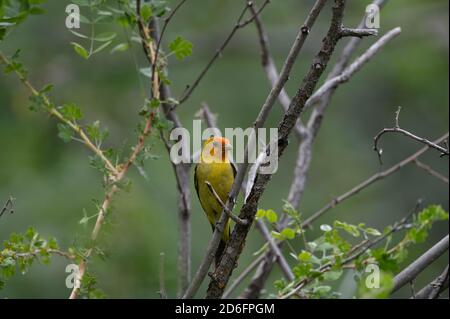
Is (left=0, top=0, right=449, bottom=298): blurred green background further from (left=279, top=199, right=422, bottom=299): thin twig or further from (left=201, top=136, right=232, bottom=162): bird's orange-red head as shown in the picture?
(left=279, top=199, right=422, bottom=299): thin twig

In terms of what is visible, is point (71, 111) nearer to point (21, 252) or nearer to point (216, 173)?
point (21, 252)

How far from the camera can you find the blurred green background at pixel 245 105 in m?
8.97

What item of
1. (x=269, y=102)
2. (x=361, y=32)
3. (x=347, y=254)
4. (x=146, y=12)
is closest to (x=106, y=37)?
(x=146, y=12)

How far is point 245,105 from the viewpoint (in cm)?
1055

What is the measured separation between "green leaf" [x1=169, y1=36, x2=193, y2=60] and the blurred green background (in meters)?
4.21

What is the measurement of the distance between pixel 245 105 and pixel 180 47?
22.1 ft

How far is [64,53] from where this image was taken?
10414mm

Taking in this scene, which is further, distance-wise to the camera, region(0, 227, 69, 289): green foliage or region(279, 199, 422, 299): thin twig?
region(279, 199, 422, 299): thin twig

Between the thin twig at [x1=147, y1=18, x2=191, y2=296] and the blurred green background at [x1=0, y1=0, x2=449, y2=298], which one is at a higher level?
the blurred green background at [x1=0, y1=0, x2=449, y2=298]

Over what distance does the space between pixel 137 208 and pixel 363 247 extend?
308 cm

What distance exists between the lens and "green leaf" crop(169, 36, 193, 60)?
3818mm

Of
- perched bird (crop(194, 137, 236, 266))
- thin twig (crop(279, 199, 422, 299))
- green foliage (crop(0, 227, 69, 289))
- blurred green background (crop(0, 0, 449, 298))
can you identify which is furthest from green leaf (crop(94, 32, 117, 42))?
blurred green background (crop(0, 0, 449, 298))

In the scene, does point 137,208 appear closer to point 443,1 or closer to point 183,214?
point 183,214
